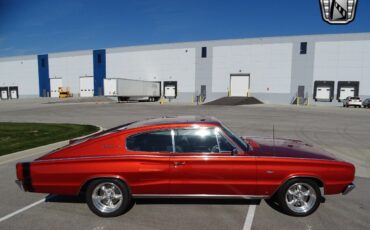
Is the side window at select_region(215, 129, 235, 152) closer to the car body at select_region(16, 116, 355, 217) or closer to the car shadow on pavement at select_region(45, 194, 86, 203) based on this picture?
the car body at select_region(16, 116, 355, 217)

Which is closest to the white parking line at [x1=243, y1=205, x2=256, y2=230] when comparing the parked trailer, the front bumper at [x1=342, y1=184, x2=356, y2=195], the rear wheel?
the front bumper at [x1=342, y1=184, x2=356, y2=195]

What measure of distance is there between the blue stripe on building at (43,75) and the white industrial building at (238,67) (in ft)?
0.72

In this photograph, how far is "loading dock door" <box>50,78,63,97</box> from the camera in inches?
2299

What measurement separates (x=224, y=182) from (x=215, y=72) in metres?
42.6

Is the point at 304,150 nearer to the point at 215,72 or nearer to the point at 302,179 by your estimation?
the point at 302,179

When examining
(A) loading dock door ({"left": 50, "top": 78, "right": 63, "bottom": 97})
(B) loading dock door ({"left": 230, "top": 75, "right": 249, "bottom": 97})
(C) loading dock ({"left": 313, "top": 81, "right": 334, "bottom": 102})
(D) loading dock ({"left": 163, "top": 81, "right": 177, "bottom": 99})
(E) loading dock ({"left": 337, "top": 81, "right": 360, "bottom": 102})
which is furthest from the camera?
(A) loading dock door ({"left": 50, "top": 78, "right": 63, "bottom": 97})

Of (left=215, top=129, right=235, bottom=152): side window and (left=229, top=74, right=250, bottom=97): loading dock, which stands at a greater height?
(left=229, top=74, right=250, bottom=97): loading dock

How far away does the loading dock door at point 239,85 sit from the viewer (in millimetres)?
44000

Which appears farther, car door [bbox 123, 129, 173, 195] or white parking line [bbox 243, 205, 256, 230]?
car door [bbox 123, 129, 173, 195]

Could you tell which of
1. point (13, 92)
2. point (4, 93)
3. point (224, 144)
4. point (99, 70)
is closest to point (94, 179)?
point (224, 144)

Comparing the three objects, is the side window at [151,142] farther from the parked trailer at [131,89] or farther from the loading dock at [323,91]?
the loading dock at [323,91]

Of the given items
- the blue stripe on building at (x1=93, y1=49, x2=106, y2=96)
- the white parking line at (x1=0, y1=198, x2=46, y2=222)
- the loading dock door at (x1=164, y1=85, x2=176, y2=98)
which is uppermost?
the blue stripe on building at (x1=93, y1=49, x2=106, y2=96)

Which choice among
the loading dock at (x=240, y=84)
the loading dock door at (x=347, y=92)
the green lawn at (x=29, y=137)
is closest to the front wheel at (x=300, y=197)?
the green lawn at (x=29, y=137)

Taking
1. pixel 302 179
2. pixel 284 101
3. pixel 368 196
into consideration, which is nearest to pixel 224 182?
pixel 302 179
